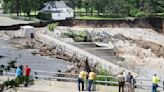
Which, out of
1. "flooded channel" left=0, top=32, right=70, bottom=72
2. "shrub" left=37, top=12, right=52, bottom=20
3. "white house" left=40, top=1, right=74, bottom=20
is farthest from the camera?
"white house" left=40, top=1, right=74, bottom=20

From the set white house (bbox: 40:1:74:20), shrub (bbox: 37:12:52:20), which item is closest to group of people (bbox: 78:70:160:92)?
shrub (bbox: 37:12:52:20)

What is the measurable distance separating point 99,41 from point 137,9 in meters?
49.2

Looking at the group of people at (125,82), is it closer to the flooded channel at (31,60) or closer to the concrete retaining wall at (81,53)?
the concrete retaining wall at (81,53)

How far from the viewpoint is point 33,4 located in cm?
9744

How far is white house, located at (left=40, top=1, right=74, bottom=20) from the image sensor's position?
338 feet

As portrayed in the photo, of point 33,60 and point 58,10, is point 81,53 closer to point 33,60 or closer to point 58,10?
point 33,60

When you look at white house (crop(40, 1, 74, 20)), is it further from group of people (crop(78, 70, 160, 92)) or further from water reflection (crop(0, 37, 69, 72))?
group of people (crop(78, 70, 160, 92))

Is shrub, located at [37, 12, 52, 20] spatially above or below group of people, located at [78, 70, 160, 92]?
below

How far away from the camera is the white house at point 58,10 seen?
338ft

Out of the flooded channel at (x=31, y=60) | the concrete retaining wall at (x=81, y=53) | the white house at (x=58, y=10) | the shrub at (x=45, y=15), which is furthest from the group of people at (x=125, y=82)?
the white house at (x=58, y=10)

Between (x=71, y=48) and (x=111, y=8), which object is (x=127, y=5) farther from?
(x=71, y=48)

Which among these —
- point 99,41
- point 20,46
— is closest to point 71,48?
point 20,46

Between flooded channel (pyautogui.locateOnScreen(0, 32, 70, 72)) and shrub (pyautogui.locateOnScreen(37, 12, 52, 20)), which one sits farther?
shrub (pyautogui.locateOnScreen(37, 12, 52, 20))

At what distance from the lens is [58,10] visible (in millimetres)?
105062
